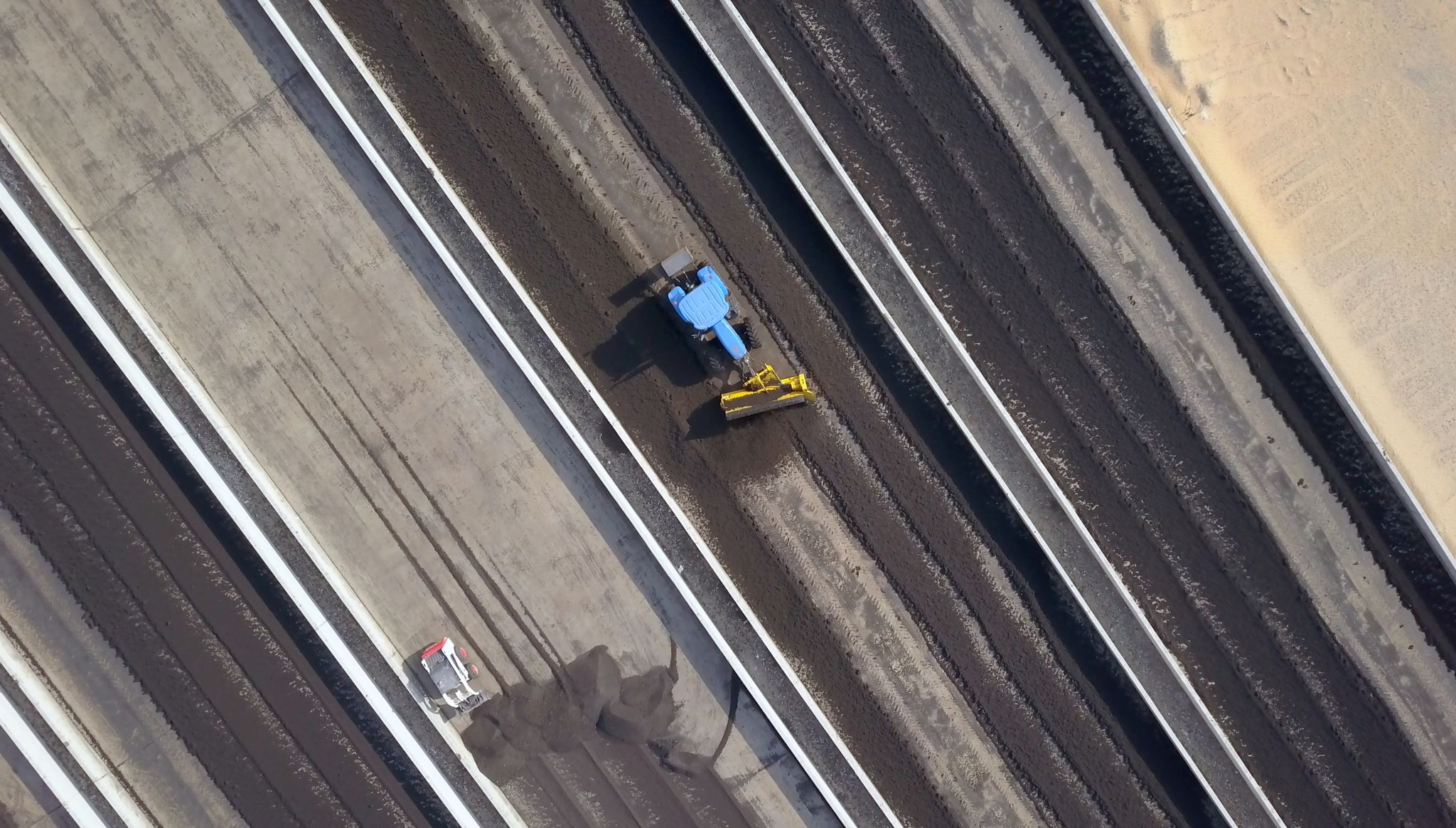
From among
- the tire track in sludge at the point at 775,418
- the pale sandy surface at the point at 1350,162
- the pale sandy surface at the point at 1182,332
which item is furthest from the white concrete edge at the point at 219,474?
the pale sandy surface at the point at 1350,162

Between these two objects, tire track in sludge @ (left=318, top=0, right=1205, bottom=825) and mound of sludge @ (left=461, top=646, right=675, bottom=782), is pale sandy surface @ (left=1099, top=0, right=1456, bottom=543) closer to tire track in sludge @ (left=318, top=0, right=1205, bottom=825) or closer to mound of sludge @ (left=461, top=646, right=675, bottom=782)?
tire track in sludge @ (left=318, top=0, right=1205, bottom=825)

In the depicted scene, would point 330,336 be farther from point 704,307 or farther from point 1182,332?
point 1182,332

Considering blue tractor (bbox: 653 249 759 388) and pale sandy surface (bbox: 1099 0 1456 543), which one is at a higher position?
blue tractor (bbox: 653 249 759 388)

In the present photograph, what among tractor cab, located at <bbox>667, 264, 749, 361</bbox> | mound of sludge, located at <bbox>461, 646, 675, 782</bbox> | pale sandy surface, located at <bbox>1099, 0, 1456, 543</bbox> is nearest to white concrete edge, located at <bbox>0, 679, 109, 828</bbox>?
mound of sludge, located at <bbox>461, 646, 675, 782</bbox>

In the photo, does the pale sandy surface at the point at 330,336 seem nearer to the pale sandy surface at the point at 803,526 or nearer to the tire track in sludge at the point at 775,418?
the tire track in sludge at the point at 775,418

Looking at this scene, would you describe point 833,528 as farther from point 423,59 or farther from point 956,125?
point 423,59

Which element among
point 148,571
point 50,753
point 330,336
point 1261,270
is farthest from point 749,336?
point 50,753
